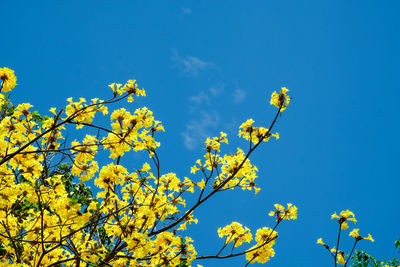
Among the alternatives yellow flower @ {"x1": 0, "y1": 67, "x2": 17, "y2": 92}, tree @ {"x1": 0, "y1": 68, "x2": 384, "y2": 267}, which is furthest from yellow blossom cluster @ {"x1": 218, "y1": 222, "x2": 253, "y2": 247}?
yellow flower @ {"x1": 0, "y1": 67, "x2": 17, "y2": 92}

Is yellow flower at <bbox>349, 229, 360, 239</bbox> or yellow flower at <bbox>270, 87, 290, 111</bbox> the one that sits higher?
yellow flower at <bbox>270, 87, 290, 111</bbox>

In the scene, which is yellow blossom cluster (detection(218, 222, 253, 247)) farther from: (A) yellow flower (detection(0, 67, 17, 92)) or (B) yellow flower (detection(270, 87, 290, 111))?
(A) yellow flower (detection(0, 67, 17, 92))

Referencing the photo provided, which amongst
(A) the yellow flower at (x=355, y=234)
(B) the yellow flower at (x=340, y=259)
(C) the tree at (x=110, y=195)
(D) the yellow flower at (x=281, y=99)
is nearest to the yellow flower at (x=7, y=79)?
(C) the tree at (x=110, y=195)

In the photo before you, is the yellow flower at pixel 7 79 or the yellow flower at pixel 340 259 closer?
the yellow flower at pixel 7 79

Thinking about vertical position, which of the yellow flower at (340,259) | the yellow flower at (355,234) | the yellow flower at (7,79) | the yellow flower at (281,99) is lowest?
the yellow flower at (340,259)

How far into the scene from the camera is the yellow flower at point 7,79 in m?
3.12

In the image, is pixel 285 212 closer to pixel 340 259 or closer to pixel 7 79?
pixel 340 259

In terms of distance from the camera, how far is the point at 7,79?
3.13m

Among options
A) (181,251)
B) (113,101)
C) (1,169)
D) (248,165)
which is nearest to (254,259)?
(181,251)

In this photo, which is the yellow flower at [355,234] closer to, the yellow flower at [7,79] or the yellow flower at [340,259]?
the yellow flower at [340,259]

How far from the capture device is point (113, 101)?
3068mm

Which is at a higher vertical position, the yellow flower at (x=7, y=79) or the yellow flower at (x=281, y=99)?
the yellow flower at (x=281, y=99)

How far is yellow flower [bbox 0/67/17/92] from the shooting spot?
10.2 ft

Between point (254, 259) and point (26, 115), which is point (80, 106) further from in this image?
point (254, 259)
